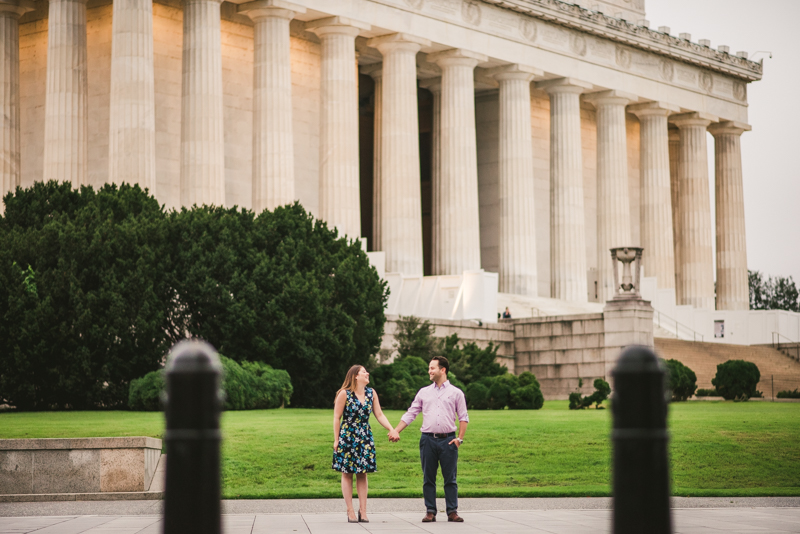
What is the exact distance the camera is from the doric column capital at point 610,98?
79375mm

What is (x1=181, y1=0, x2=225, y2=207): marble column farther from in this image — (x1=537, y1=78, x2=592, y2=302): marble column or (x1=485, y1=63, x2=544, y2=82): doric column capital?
(x1=537, y1=78, x2=592, y2=302): marble column

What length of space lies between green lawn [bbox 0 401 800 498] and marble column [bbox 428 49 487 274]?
1448 inches

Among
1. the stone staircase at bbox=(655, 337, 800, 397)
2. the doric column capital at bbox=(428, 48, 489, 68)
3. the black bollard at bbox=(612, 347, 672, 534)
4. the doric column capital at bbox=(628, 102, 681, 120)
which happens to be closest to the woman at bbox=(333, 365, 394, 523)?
the black bollard at bbox=(612, 347, 672, 534)

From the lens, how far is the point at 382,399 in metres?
41.6

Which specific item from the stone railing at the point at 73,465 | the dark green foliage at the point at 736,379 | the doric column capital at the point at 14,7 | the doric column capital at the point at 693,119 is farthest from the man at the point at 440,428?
the doric column capital at the point at 693,119

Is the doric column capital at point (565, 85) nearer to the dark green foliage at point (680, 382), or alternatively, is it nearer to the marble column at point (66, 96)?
the dark green foliage at point (680, 382)

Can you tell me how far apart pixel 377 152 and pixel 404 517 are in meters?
55.3

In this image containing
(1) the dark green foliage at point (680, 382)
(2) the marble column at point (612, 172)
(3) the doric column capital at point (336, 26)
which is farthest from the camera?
(2) the marble column at point (612, 172)

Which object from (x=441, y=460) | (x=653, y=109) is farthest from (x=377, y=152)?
(x=441, y=460)

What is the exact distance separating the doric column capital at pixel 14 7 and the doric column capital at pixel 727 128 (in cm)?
5288

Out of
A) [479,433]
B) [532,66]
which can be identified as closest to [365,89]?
[532,66]

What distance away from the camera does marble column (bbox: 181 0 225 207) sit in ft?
189

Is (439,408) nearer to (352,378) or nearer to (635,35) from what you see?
(352,378)

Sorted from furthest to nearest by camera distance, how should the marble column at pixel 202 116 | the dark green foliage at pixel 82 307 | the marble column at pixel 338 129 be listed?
the marble column at pixel 338 129 → the marble column at pixel 202 116 → the dark green foliage at pixel 82 307
